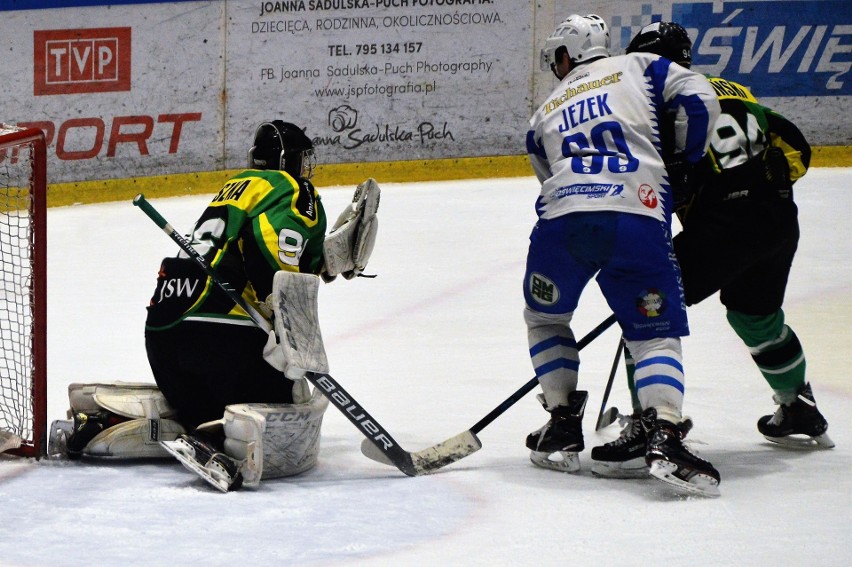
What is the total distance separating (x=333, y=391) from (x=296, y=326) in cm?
20

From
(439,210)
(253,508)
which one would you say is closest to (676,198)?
(253,508)

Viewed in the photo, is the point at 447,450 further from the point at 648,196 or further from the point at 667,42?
the point at 667,42

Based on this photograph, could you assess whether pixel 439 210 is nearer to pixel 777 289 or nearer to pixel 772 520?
pixel 777 289

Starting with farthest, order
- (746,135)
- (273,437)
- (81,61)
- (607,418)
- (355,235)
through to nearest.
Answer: (81,61) → (607,418) → (355,235) → (746,135) → (273,437)

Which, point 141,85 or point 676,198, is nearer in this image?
point 676,198

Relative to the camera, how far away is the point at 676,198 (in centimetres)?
349

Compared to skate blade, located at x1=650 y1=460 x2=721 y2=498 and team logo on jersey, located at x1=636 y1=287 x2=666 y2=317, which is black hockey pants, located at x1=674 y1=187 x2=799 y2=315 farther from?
skate blade, located at x1=650 y1=460 x2=721 y2=498

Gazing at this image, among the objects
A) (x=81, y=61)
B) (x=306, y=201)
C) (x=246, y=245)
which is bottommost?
(x=246, y=245)

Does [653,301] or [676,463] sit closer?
[676,463]

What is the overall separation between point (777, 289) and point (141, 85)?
4.51 meters

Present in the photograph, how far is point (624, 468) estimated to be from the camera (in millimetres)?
3363

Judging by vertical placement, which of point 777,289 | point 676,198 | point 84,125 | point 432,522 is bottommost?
point 432,522

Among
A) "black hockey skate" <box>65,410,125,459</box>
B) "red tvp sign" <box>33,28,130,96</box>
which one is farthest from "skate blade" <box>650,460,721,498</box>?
"red tvp sign" <box>33,28,130,96</box>

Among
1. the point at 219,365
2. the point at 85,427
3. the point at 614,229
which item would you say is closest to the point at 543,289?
the point at 614,229
